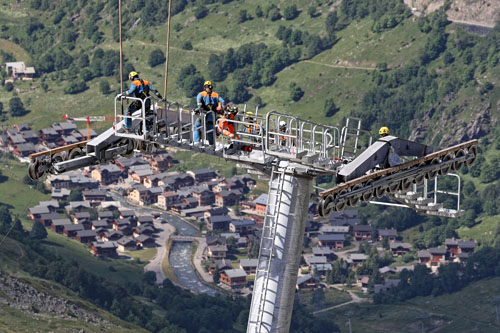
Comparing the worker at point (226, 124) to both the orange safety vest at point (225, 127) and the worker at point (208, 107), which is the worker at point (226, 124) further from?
the worker at point (208, 107)

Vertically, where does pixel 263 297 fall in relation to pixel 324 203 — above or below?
below

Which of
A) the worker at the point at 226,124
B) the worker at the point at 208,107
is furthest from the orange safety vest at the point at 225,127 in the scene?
the worker at the point at 208,107

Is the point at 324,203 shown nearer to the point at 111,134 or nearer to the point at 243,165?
the point at 243,165

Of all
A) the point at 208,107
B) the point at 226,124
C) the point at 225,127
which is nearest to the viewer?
the point at 208,107

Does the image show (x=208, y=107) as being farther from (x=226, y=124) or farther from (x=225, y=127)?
(x=226, y=124)

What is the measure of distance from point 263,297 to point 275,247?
250 centimetres

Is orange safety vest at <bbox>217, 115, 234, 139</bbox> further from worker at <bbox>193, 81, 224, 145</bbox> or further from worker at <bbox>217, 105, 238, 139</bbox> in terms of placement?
worker at <bbox>193, 81, 224, 145</bbox>

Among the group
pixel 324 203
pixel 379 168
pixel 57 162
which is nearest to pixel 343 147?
pixel 379 168

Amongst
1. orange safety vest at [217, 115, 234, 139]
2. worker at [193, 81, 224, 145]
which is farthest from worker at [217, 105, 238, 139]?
worker at [193, 81, 224, 145]

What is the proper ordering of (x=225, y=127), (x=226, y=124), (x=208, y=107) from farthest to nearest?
(x=226, y=124) < (x=225, y=127) < (x=208, y=107)

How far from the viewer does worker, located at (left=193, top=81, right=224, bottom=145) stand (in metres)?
72.4

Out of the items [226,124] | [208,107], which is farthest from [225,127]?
[208,107]

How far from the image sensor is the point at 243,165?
233 ft

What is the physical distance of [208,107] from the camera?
74.7m
